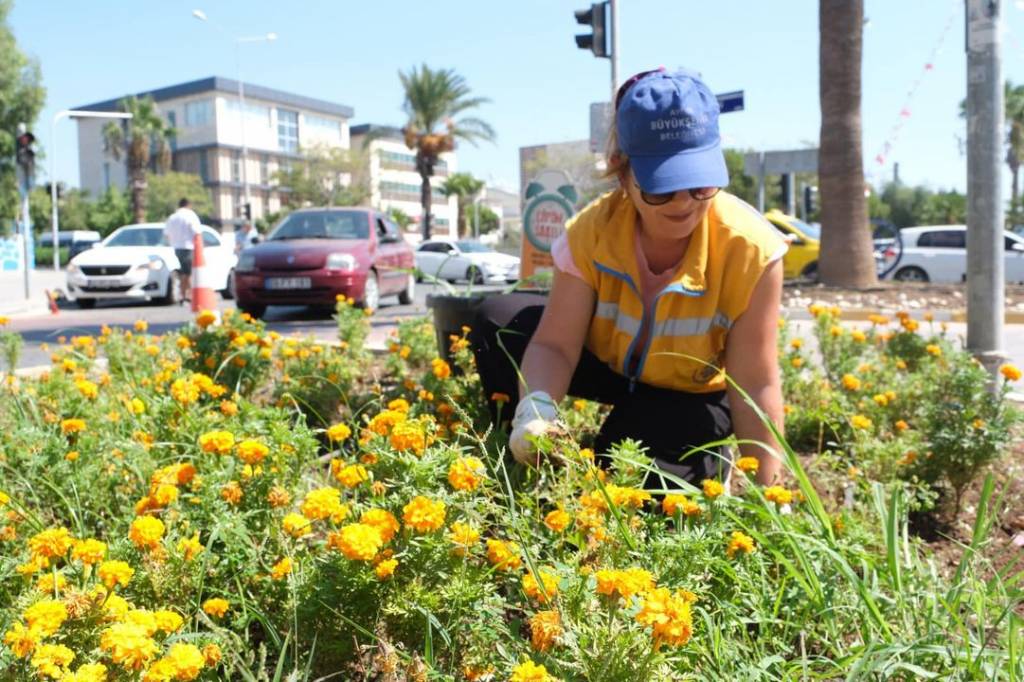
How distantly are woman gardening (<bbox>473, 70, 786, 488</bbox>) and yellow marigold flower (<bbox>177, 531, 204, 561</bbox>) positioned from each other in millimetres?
755

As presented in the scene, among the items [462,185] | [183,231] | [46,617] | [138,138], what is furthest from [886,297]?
[462,185]

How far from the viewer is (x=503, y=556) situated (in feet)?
4.77

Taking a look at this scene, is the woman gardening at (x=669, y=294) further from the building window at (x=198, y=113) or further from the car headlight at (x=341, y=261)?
the building window at (x=198, y=113)

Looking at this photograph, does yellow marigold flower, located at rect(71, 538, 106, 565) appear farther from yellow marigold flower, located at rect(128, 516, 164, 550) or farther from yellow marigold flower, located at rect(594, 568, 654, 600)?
yellow marigold flower, located at rect(594, 568, 654, 600)

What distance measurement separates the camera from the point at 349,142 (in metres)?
87.9

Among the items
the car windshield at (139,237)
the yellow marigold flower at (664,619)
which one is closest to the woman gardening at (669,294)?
the yellow marigold flower at (664,619)

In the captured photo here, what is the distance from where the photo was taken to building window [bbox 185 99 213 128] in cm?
7269

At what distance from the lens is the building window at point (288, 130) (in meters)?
78.0

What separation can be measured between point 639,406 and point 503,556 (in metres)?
1.23

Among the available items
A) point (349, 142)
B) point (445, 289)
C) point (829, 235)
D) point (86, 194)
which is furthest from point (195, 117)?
point (445, 289)

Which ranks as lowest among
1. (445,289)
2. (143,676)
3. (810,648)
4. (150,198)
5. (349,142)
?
(810,648)

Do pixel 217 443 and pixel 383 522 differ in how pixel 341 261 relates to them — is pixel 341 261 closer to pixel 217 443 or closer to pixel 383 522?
pixel 217 443

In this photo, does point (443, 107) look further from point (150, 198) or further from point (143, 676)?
point (143, 676)

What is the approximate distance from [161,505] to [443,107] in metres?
41.8
